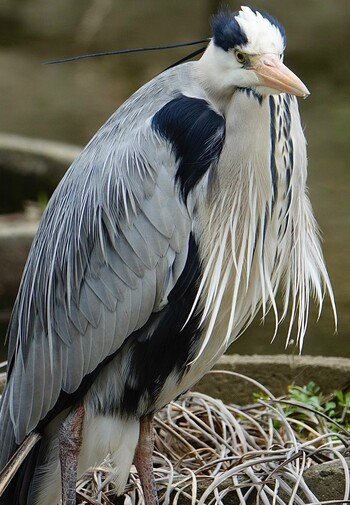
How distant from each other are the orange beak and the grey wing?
376 mm

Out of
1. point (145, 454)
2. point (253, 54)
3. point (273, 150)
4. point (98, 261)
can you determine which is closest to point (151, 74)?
point (145, 454)

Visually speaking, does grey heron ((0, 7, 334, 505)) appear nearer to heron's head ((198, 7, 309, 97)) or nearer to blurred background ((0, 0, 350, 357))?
heron's head ((198, 7, 309, 97))

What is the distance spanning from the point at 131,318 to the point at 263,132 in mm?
624

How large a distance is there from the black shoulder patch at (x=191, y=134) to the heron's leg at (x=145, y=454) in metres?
0.79

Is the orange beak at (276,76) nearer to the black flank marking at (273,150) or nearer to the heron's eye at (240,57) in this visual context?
the heron's eye at (240,57)

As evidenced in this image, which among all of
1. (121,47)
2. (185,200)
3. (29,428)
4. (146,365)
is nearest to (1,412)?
(29,428)

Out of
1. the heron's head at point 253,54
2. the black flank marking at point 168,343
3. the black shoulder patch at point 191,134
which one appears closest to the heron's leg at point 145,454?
the black flank marking at point 168,343

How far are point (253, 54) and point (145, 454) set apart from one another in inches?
51.1

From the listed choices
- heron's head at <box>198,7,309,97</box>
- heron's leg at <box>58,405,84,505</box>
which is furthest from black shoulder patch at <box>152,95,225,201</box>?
heron's leg at <box>58,405,84,505</box>

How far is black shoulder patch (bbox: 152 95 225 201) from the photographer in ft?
9.27

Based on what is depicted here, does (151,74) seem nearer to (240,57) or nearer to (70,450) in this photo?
(70,450)

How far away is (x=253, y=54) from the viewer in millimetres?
2643

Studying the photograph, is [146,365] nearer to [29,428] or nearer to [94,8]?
[29,428]

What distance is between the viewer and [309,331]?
5578mm
